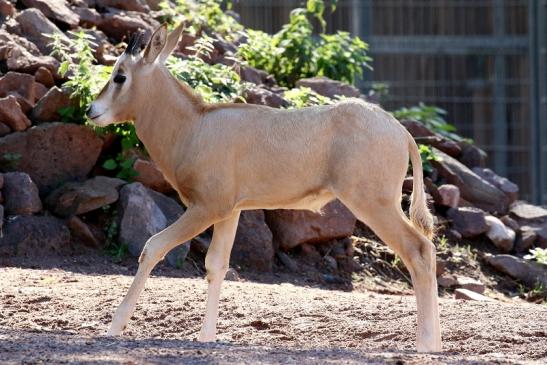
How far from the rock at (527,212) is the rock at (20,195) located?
5.21 m

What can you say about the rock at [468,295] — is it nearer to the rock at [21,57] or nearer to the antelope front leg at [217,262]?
the antelope front leg at [217,262]

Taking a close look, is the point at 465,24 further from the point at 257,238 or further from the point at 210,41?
the point at 257,238

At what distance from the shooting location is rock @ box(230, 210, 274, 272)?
10.8 m

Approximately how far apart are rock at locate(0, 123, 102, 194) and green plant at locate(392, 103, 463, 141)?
4238 millimetres

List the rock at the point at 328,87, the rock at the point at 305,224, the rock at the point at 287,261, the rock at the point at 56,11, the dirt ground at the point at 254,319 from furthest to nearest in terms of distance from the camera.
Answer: the rock at the point at 328,87 < the rock at the point at 56,11 < the rock at the point at 305,224 < the rock at the point at 287,261 < the dirt ground at the point at 254,319

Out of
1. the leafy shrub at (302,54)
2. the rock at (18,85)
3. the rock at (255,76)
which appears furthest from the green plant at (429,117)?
the rock at (18,85)

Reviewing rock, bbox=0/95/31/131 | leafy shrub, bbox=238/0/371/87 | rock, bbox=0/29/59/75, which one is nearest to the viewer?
rock, bbox=0/95/31/131

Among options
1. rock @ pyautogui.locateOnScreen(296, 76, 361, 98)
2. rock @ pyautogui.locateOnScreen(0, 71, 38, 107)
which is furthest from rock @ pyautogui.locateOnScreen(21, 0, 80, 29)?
rock @ pyautogui.locateOnScreen(296, 76, 361, 98)

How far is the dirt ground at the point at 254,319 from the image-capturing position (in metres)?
6.82

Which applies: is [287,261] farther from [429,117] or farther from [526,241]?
[429,117]

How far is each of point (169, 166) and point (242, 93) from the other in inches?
132

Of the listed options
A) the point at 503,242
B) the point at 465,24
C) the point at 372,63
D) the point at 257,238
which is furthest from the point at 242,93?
the point at 465,24

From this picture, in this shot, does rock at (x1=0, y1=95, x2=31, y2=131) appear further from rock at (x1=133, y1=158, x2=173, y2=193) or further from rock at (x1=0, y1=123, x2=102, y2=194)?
rock at (x1=133, y1=158, x2=173, y2=193)

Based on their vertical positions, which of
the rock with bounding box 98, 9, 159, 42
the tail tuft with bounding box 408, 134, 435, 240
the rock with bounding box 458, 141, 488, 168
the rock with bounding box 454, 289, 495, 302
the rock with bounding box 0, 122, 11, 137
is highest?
the rock with bounding box 98, 9, 159, 42
